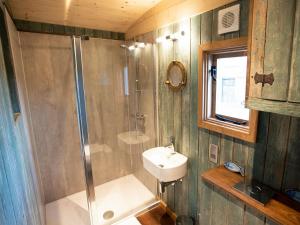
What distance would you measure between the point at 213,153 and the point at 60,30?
2.34m

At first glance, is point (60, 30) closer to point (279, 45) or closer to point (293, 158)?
point (279, 45)

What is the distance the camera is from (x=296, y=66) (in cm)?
81

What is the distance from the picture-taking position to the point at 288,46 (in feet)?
2.71

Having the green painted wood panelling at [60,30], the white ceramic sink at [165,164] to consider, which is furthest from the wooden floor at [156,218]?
the green painted wood panelling at [60,30]

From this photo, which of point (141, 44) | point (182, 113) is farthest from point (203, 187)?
point (141, 44)

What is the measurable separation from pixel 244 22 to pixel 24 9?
7.02 feet

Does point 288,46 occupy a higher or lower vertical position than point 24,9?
lower

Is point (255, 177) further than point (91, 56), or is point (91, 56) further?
point (91, 56)

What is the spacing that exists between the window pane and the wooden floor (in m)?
1.47

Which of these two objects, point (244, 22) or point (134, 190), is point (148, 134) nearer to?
point (134, 190)

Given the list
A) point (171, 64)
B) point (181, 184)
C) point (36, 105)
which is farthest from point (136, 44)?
point (181, 184)

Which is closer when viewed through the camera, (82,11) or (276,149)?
(276,149)

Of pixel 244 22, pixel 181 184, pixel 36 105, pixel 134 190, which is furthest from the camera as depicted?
pixel 134 190

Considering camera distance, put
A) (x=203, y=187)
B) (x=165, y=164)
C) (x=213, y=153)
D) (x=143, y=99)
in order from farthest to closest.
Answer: (x=143, y=99)
(x=165, y=164)
(x=203, y=187)
(x=213, y=153)
